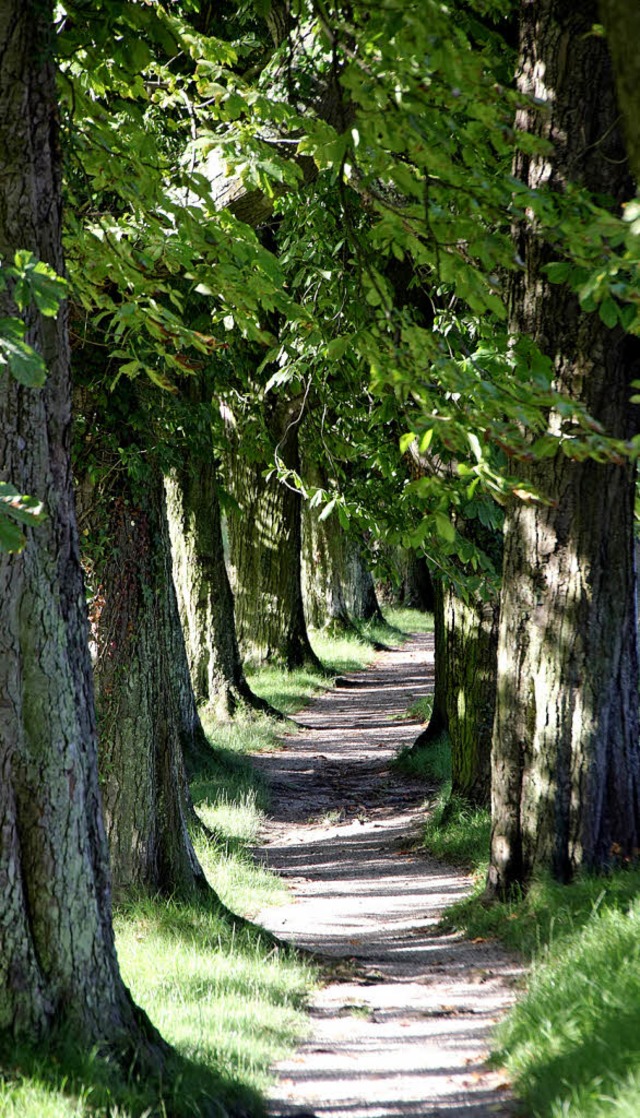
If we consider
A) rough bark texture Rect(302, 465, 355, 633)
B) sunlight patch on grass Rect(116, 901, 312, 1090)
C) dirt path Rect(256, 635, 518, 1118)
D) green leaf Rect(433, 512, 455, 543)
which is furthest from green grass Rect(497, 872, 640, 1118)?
rough bark texture Rect(302, 465, 355, 633)

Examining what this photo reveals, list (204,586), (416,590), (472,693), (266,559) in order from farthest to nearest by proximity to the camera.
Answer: (416,590)
(266,559)
(204,586)
(472,693)

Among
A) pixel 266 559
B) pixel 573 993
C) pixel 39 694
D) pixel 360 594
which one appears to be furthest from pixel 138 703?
pixel 360 594

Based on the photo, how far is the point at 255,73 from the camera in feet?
33.6

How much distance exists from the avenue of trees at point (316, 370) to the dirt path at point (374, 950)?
0.85m

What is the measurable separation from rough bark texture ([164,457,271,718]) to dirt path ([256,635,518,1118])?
1297 mm

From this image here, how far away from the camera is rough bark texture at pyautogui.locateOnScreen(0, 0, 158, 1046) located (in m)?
4.04

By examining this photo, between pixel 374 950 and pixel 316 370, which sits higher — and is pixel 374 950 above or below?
below

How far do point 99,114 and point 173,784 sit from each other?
3.90 meters

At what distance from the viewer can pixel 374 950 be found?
24.6 ft

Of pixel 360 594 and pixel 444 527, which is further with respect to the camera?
pixel 360 594

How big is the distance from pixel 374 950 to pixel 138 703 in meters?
2.23

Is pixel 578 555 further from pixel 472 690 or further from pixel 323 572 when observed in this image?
pixel 323 572

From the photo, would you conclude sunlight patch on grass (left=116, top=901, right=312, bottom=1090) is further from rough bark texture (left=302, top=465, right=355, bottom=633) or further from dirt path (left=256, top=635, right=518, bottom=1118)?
rough bark texture (left=302, top=465, right=355, bottom=633)

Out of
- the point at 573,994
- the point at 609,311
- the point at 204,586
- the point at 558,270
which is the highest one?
the point at 558,270
